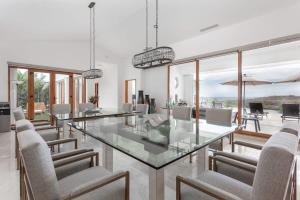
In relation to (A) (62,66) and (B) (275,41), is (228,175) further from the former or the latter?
(A) (62,66)

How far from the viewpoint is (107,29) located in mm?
5551

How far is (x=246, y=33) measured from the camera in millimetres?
4027

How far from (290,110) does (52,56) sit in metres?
7.75

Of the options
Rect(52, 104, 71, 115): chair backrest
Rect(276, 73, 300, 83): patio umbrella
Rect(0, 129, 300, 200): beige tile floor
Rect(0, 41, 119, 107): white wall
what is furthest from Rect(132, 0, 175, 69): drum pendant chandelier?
Rect(0, 41, 119, 107): white wall

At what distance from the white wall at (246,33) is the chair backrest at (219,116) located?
2.21 m

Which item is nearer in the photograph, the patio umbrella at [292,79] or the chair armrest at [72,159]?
the chair armrest at [72,159]

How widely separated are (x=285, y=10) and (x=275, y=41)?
0.62 meters

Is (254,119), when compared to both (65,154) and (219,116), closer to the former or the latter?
(219,116)

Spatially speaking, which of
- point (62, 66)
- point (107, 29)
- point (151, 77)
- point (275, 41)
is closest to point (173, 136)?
point (275, 41)

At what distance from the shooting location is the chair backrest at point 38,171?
3.08 ft

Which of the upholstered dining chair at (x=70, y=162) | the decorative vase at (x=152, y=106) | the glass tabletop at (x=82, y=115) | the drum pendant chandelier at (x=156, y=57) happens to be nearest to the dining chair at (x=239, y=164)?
the upholstered dining chair at (x=70, y=162)

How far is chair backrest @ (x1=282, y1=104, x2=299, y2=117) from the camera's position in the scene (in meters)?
4.30

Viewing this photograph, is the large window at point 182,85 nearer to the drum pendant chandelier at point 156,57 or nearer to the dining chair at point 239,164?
the drum pendant chandelier at point 156,57

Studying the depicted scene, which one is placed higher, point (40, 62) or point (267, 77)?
point (40, 62)
